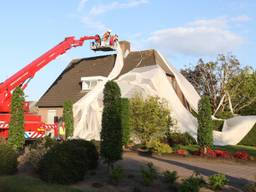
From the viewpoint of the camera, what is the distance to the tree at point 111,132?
12594 mm

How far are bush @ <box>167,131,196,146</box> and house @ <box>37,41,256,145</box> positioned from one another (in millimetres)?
399

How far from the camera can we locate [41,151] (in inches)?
525

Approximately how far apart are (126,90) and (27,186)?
54.3 ft

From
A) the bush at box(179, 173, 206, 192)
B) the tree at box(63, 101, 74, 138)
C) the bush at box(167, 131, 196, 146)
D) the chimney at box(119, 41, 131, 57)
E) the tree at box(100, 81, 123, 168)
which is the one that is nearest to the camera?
the bush at box(179, 173, 206, 192)

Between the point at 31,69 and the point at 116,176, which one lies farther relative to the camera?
the point at 31,69

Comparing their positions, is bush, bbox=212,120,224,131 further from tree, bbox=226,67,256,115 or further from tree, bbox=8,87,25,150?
tree, bbox=8,87,25,150

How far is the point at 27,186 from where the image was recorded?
10289 millimetres

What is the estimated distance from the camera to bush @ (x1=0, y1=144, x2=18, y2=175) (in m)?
12.8

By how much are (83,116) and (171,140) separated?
6511mm

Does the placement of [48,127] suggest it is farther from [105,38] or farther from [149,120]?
[105,38]

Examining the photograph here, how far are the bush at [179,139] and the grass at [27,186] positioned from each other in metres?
12.9

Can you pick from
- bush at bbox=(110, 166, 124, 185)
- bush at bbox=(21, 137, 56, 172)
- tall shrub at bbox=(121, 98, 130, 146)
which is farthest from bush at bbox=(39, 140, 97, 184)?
tall shrub at bbox=(121, 98, 130, 146)

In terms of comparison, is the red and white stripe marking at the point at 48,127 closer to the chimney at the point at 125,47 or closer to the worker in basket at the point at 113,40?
the worker in basket at the point at 113,40

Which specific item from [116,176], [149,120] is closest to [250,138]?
[149,120]
